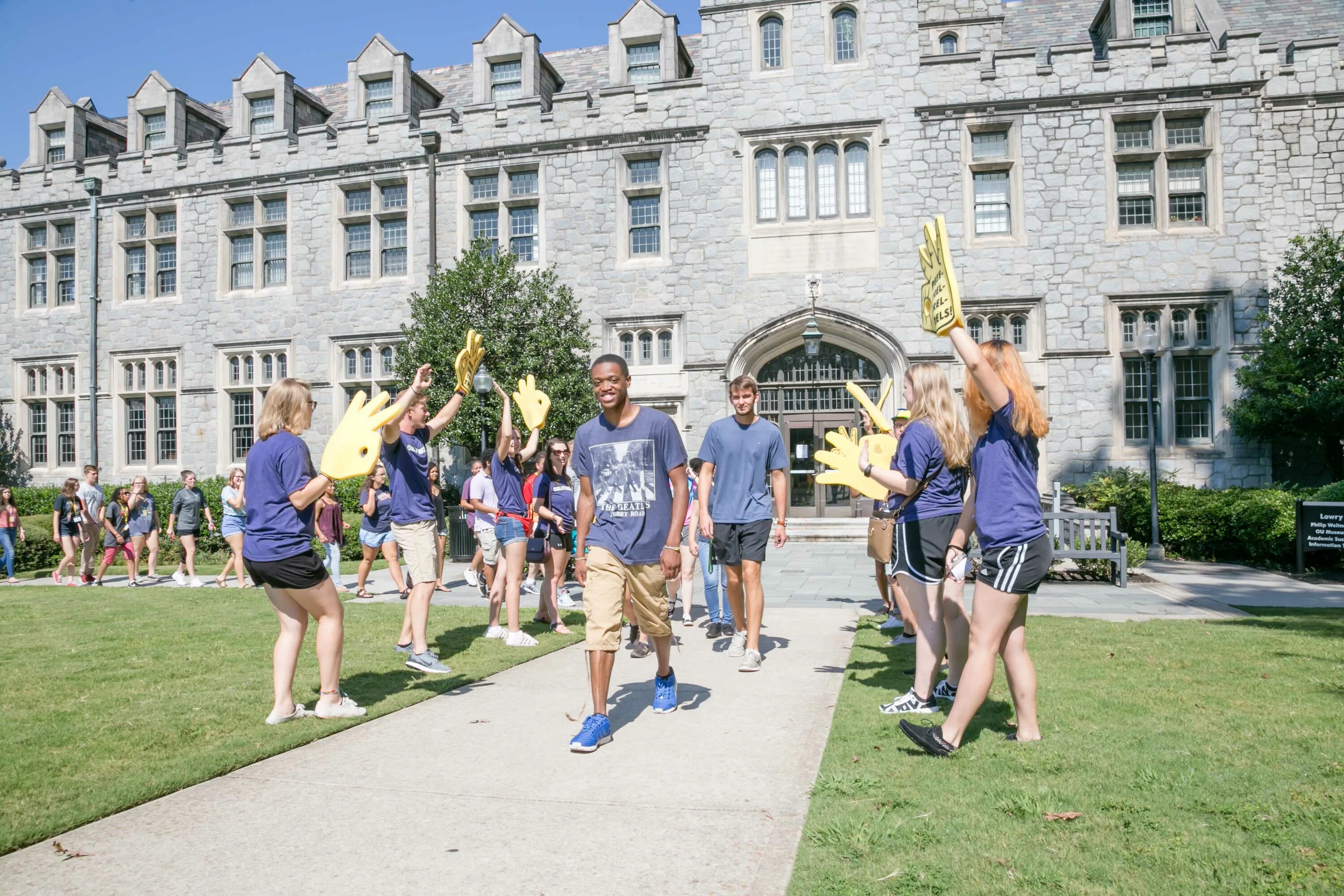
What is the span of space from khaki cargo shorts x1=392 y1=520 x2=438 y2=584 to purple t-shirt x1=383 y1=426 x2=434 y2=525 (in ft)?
0.17

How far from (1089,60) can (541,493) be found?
54.3ft

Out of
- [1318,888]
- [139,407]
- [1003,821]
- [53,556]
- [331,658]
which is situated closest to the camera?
[1318,888]

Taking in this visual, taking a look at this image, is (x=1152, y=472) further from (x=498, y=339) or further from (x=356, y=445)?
(x=356, y=445)

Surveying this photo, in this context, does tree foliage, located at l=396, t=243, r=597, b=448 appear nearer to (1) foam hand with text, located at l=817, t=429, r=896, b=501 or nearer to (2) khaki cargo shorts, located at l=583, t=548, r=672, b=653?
(1) foam hand with text, located at l=817, t=429, r=896, b=501

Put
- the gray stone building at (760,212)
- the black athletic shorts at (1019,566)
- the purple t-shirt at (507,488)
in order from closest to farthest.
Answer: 1. the black athletic shorts at (1019,566)
2. the purple t-shirt at (507,488)
3. the gray stone building at (760,212)

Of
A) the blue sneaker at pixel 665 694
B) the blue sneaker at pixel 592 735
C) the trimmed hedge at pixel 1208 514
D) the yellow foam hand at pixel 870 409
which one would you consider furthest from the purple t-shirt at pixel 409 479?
the trimmed hedge at pixel 1208 514

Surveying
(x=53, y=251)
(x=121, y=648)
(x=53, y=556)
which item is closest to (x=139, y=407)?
(x=53, y=251)

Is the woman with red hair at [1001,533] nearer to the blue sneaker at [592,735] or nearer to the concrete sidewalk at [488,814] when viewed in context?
the concrete sidewalk at [488,814]

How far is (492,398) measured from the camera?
18672 millimetres

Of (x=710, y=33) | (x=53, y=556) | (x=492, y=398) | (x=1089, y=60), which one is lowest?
(x=53, y=556)

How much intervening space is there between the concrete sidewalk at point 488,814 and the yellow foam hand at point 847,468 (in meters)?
1.43

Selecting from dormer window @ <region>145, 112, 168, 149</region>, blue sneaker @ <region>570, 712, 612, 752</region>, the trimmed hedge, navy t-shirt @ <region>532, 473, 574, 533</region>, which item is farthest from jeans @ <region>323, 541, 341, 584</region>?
dormer window @ <region>145, 112, 168, 149</region>

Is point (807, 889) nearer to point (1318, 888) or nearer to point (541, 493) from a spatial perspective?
point (1318, 888)

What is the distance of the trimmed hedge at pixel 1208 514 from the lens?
535 inches
